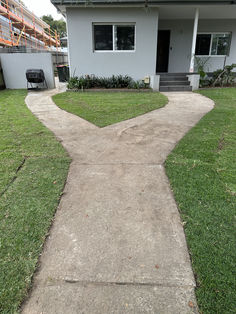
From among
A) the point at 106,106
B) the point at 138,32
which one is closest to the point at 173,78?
the point at 138,32

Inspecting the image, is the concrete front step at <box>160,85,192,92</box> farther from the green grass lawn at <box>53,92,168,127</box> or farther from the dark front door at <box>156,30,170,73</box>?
the dark front door at <box>156,30,170,73</box>

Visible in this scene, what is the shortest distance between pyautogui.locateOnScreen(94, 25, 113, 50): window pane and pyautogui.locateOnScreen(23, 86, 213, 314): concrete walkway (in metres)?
8.21

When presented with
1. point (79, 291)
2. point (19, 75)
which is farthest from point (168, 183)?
point (19, 75)

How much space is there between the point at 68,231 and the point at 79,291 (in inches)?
24.5

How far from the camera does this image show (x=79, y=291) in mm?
1553

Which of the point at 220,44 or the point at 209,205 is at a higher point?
the point at 220,44

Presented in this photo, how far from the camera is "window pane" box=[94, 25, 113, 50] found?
401 inches

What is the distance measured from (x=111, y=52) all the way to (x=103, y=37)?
2.43 feet

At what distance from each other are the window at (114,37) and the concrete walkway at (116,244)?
8.20m

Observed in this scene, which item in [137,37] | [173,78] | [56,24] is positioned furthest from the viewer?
[56,24]

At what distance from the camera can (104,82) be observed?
10391 millimetres

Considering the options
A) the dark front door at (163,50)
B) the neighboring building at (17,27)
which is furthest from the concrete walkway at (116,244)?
the neighboring building at (17,27)

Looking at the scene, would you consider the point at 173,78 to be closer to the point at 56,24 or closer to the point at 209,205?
the point at 209,205

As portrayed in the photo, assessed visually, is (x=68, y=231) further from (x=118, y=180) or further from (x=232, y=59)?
(x=232, y=59)
